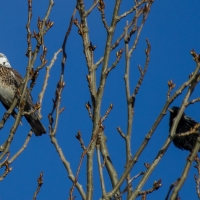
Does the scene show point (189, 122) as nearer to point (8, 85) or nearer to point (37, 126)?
point (37, 126)

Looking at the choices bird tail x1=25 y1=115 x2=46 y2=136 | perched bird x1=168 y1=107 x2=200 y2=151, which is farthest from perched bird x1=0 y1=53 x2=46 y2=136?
perched bird x1=168 y1=107 x2=200 y2=151

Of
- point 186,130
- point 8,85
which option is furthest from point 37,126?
point 186,130

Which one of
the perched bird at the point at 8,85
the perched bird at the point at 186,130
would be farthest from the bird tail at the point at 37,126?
the perched bird at the point at 186,130

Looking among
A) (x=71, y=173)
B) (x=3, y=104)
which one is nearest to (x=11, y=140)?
(x=71, y=173)

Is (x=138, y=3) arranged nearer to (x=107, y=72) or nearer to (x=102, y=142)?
(x=107, y=72)

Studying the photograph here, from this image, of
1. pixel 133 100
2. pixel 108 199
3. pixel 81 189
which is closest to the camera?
pixel 108 199

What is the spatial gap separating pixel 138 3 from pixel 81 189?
153cm

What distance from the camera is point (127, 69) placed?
380cm

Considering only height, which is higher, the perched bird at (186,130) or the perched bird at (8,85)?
the perched bird at (8,85)

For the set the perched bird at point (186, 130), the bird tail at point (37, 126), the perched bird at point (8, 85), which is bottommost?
the perched bird at point (186, 130)

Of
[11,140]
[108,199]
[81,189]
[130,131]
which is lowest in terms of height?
[108,199]

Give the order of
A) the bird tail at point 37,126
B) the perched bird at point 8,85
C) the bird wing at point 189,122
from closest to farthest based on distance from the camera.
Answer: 1. the bird tail at point 37,126
2. the bird wing at point 189,122
3. the perched bird at point 8,85

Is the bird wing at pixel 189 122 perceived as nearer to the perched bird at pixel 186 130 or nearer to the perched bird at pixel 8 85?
the perched bird at pixel 186 130

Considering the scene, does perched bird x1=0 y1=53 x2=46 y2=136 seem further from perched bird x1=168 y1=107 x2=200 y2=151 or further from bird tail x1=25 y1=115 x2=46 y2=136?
perched bird x1=168 y1=107 x2=200 y2=151
